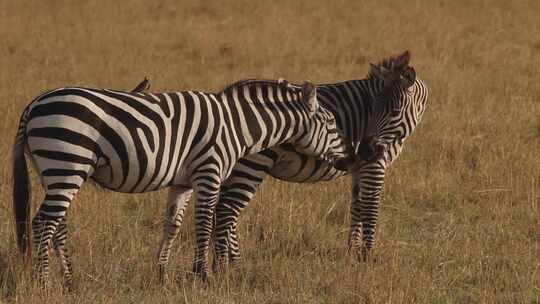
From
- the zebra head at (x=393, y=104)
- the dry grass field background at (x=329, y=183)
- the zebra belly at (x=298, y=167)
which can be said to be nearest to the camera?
the dry grass field background at (x=329, y=183)

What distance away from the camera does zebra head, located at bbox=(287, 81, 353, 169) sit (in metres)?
6.07

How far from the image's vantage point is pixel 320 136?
6.10 m

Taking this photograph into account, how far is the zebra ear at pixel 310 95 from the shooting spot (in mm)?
6055

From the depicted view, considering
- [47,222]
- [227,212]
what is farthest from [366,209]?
[47,222]

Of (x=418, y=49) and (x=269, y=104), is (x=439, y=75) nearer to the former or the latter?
(x=418, y=49)

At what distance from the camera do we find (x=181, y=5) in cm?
1792

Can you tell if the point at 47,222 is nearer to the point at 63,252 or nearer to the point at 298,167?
the point at 63,252

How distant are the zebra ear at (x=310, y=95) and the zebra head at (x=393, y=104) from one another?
64 cm

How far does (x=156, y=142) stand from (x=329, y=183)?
10.8 ft

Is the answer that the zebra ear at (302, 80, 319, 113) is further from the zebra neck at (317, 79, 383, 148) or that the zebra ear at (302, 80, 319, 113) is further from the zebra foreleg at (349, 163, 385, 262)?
the zebra foreleg at (349, 163, 385, 262)

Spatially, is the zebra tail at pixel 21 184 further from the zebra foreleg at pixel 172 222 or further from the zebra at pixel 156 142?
the zebra foreleg at pixel 172 222

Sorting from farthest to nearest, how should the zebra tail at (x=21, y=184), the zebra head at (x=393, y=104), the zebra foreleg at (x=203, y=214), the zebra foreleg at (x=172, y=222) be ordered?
the zebra head at (x=393, y=104) < the zebra foreleg at (x=172, y=222) < the zebra foreleg at (x=203, y=214) < the zebra tail at (x=21, y=184)

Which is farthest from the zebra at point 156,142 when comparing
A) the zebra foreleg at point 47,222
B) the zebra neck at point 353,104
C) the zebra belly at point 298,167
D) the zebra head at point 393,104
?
the zebra head at point 393,104

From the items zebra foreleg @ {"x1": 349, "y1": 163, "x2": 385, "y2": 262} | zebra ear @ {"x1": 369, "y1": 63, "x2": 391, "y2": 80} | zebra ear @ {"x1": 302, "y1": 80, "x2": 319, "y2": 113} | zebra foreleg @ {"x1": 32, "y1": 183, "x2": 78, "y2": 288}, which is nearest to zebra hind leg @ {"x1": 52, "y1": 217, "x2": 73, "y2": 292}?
zebra foreleg @ {"x1": 32, "y1": 183, "x2": 78, "y2": 288}
